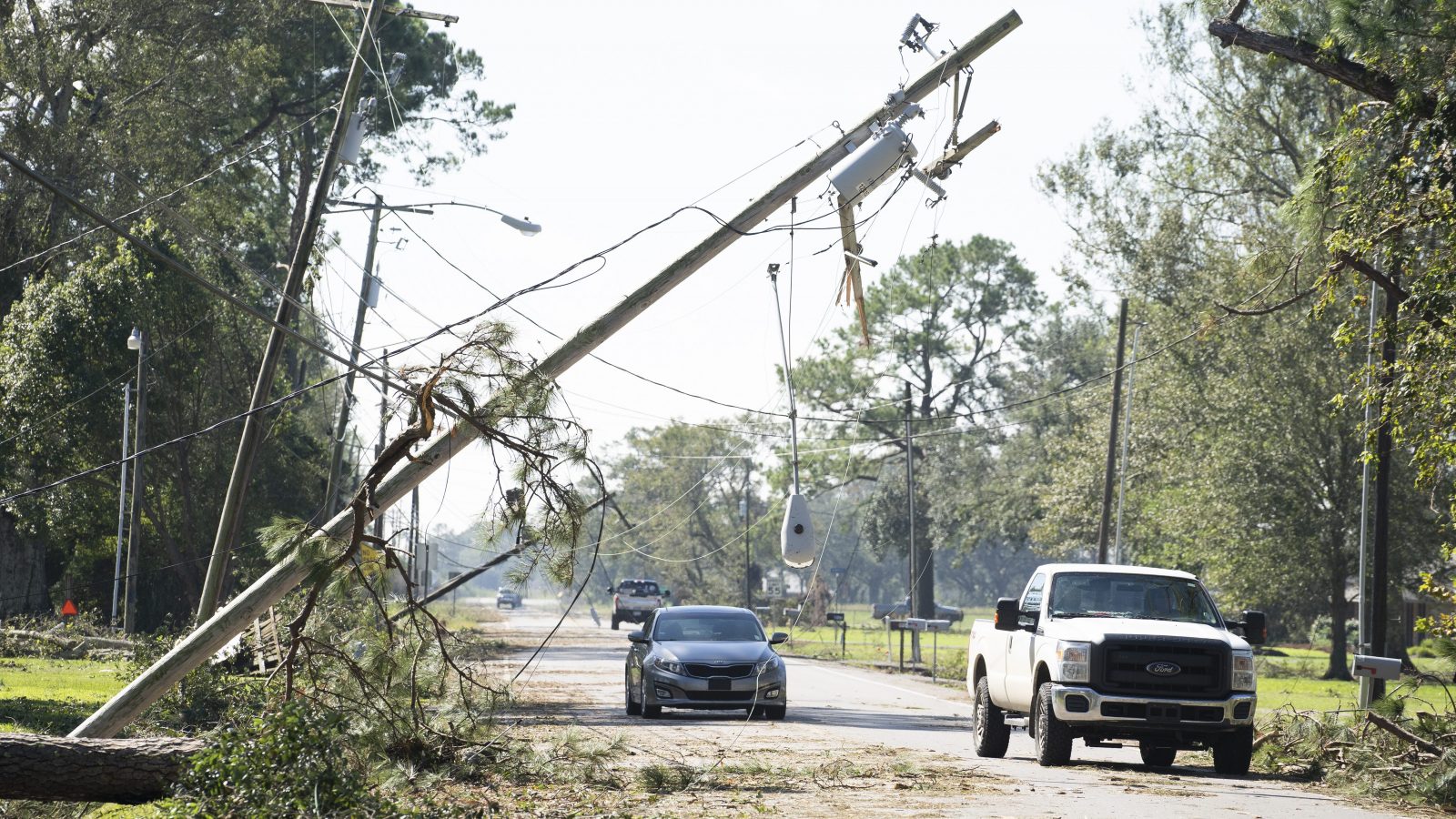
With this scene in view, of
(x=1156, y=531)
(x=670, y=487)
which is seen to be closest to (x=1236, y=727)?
(x=1156, y=531)

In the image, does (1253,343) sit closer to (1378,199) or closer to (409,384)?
(1378,199)

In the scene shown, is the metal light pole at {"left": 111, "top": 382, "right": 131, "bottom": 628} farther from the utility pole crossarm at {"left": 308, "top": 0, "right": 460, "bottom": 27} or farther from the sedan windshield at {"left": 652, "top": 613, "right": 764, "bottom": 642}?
the utility pole crossarm at {"left": 308, "top": 0, "right": 460, "bottom": 27}

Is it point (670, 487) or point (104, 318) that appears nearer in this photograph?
point (104, 318)

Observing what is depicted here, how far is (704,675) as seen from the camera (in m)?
21.5

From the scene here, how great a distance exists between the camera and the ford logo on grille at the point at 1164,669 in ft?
49.1

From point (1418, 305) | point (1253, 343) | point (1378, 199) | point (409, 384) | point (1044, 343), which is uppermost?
point (1044, 343)

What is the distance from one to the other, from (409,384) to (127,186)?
27437 mm

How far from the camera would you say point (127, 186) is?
3622 centimetres

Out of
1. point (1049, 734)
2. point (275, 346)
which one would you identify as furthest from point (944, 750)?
point (275, 346)

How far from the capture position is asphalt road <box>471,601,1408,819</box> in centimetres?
1243

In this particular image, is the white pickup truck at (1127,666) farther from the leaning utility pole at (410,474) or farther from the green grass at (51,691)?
the green grass at (51,691)

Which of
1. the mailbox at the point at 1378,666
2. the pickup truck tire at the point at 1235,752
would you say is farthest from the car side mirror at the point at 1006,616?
the mailbox at the point at 1378,666

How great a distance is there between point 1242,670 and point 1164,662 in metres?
0.74

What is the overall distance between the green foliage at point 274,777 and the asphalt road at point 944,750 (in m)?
4.31
